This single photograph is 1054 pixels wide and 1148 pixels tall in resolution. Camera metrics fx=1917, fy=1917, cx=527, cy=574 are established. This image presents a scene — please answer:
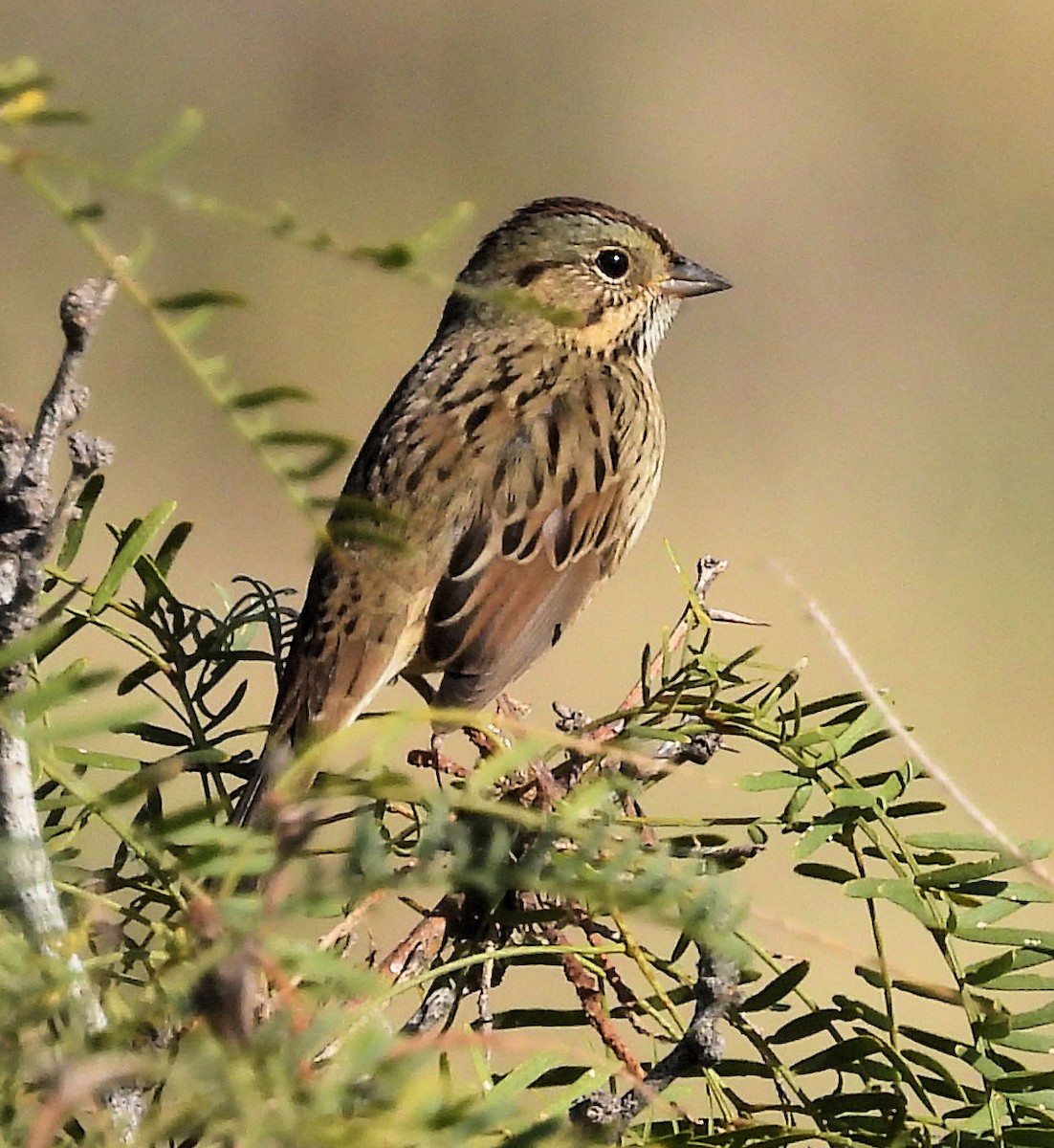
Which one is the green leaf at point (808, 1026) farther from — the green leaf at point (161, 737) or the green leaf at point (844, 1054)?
the green leaf at point (161, 737)

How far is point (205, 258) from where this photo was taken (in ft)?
26.8

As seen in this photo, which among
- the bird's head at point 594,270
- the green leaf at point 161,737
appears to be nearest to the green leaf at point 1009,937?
the green leaf at point 161,737

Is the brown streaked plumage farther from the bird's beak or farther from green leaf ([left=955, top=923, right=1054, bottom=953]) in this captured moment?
green leaf ([left=955, top=923, right=1054, bottom=953])

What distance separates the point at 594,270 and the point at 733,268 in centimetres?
588

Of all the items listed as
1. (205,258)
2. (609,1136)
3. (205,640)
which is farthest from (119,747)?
(609,1136)

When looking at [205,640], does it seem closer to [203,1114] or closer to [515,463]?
[203,1114]

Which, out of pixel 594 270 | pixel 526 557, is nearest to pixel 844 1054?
pixel 526 557

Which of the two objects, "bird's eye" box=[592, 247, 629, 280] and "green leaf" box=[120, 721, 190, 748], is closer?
"green leaf" box=[120, 721, 190, 748]

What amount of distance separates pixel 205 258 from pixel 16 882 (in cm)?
770

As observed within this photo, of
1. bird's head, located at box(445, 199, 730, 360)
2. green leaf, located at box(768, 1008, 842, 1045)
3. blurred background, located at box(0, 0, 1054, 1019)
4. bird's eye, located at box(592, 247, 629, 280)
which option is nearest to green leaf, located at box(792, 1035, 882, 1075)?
green leaf, located at box(768, 1008, 842, 1045)

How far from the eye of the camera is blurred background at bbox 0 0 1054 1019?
294 inches

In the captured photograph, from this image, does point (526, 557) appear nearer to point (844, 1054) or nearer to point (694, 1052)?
point (844, 1054)

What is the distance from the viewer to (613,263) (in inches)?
132

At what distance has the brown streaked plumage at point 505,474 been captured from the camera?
7.91ft
